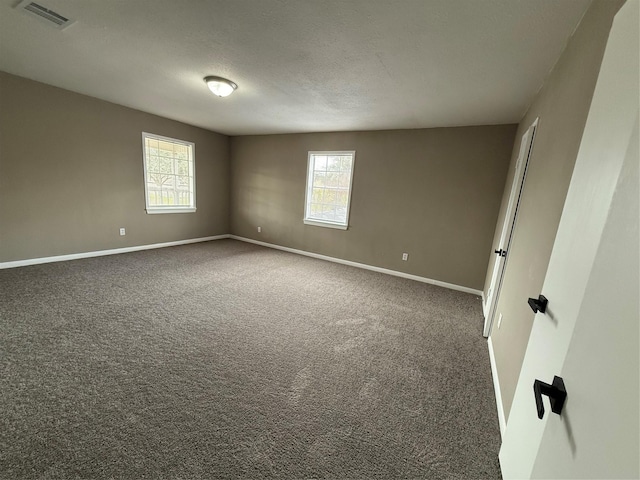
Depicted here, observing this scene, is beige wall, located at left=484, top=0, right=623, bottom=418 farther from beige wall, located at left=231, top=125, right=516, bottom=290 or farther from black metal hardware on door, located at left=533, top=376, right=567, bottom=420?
beige wall, located at left=231, top=125, right=516, bottom=290

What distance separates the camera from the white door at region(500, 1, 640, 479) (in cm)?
43

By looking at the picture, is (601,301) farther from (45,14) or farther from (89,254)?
(89,254)

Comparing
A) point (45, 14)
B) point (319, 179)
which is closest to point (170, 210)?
point (319, 179)

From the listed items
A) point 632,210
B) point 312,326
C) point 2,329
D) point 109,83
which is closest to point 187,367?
point 312,326

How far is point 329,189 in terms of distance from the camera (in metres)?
4.95

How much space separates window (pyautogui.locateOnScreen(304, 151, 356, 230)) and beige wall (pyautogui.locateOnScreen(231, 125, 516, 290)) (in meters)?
0.13

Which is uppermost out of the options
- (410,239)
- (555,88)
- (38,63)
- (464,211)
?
(38,63)

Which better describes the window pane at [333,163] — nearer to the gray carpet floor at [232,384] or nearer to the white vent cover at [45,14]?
the gray carpet floor at [232,384]

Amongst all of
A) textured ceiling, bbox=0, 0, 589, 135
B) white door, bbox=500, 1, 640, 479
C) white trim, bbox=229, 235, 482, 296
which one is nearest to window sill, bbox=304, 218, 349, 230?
white trim, bbox=229, 235, 482, 296

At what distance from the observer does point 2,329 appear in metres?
2.10

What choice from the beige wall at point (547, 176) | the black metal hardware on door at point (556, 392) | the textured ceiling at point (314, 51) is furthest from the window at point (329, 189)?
the black metal hardware on door at point (556, 392)

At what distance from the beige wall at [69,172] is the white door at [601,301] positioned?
5304mm

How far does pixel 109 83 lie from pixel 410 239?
15.2 feet

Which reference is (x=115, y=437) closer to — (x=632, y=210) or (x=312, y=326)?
(x=312, y=326)
